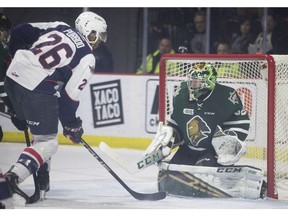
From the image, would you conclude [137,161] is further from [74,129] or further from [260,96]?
[260,96]

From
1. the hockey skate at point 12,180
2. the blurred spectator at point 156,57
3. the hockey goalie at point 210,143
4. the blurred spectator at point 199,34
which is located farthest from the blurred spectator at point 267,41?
the hockey skate at point 12,180

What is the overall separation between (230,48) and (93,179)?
1.80 m

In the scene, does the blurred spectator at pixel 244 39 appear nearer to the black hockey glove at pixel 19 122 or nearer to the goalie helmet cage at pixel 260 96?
the goalie helmet cage at pixel 260 96

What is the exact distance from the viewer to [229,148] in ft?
13.7

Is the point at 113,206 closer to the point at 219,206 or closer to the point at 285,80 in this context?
the point at 219,206

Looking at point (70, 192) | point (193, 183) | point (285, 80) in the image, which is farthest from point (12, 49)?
point (285, 80)

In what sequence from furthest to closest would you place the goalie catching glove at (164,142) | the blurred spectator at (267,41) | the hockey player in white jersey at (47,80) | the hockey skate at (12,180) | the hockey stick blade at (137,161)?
the blurred spectator at (267,41) → the goalie catching glove at (164,142) → the hockey stick blade at (137,161) → the hockey player in white jersey at (47,80) → the hockey skate at (12,180)

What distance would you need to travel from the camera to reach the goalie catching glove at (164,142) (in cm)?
429

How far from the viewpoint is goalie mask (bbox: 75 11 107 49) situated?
4.14 meters

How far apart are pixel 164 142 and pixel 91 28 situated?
0.63 m

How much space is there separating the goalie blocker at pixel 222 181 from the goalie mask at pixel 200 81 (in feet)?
1.11

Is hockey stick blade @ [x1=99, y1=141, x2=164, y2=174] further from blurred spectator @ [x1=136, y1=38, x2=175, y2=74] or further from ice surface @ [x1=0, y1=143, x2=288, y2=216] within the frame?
blurred spectator @ [x1=136, y1=38, x2=175, y2=74]

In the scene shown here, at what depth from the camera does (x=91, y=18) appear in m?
4.17

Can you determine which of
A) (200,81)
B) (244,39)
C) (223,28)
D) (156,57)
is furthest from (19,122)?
(223,28)
